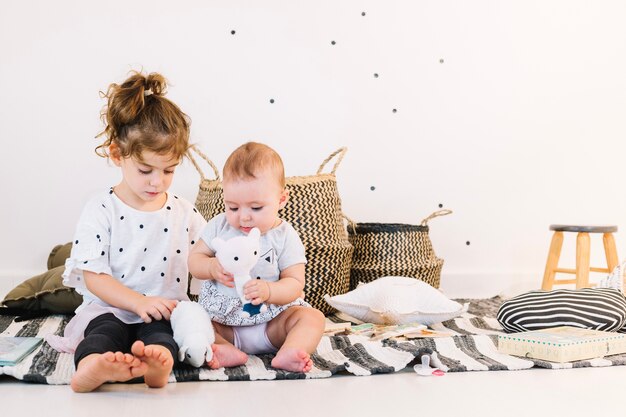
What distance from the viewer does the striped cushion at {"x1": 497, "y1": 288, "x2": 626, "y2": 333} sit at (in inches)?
75.6

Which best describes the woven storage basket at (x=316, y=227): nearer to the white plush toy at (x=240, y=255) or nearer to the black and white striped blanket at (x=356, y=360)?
the black and white striped blanket at (x=356, y=360)

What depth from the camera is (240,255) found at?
154 cm

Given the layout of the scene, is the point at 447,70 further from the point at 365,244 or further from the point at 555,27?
the point at 365,244

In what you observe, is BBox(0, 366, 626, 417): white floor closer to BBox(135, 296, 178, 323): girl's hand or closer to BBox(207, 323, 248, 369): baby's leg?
BBox(207, 323, 248, 369): baby's leg

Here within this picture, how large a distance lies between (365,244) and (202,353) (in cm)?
122

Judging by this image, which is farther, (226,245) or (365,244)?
(365,244)

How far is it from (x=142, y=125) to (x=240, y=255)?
38 centimetres

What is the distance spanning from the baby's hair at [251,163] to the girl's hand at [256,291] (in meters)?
0.22

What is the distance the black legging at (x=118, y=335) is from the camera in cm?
142

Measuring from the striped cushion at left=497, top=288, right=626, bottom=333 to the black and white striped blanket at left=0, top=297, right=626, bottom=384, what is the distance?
9cm

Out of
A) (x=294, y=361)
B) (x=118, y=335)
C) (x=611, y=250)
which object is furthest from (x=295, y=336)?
(x=611, y=250)

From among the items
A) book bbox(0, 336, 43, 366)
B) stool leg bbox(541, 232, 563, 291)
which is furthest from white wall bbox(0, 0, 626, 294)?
book bbox(0, 336, 43, 366)

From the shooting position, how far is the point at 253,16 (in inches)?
118

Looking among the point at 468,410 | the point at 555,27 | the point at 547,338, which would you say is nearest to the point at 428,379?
the point at 468,410
